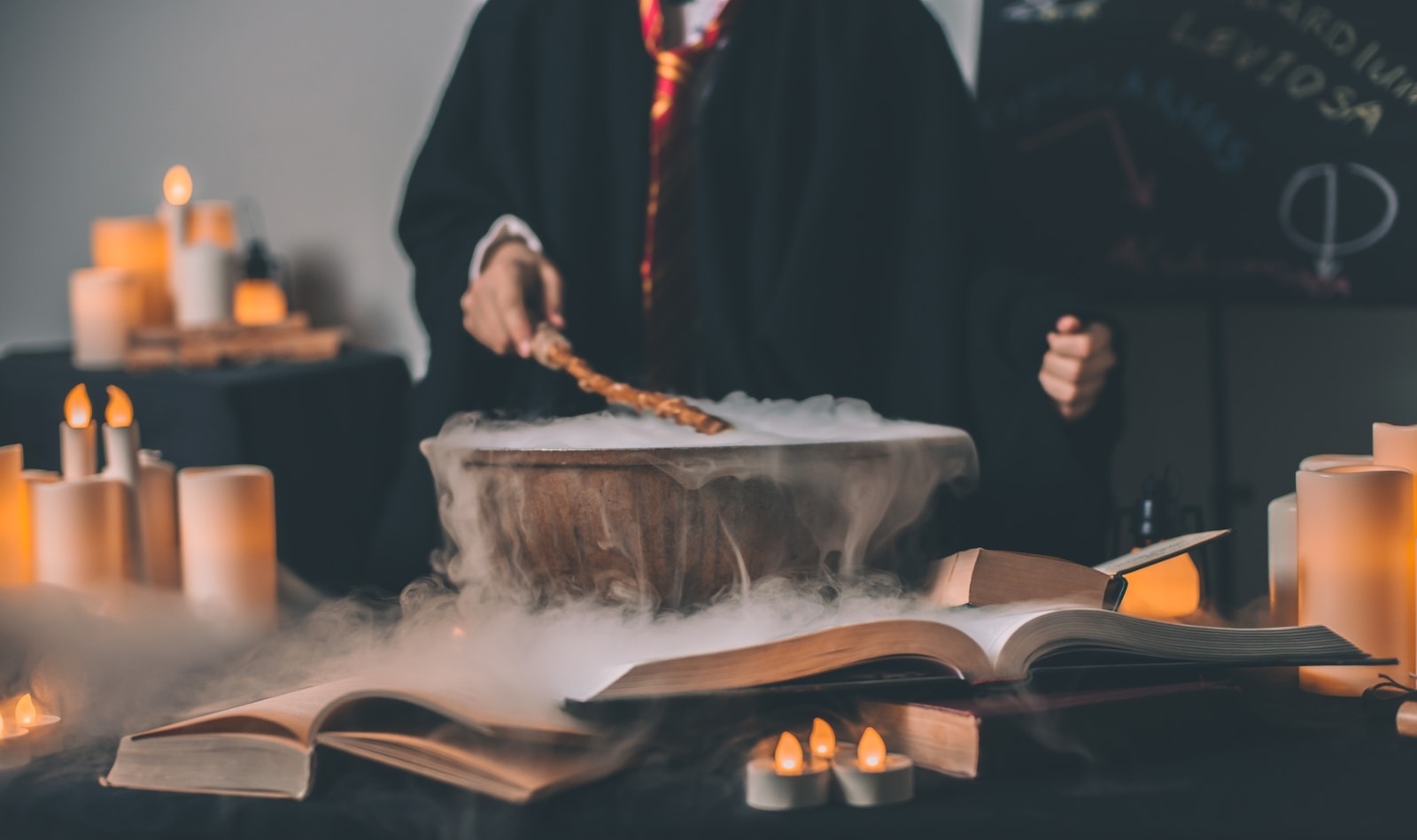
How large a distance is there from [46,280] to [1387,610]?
2.15 metres

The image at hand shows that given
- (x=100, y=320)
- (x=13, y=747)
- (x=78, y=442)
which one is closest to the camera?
(x=13, y=747)

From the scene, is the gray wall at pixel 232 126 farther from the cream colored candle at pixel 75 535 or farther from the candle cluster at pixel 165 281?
the cream colored candle at pixel 75 535

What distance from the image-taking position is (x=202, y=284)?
186 centimetres

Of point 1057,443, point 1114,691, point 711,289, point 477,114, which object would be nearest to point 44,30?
point 477,114

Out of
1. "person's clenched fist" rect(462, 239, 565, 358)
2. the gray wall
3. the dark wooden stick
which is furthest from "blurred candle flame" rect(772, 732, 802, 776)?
the gray wall

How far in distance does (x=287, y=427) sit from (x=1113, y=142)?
119cm

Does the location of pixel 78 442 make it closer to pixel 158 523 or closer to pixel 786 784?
pixel 158 523

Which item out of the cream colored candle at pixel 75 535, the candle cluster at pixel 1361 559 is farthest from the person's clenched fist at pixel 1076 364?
the cream colored candle at pixel 75 535

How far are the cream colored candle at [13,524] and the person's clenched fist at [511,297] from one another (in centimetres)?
42

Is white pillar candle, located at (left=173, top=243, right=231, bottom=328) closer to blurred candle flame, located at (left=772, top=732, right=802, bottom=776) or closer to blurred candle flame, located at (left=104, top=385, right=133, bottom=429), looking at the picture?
blurred candle flame, located at (left=104, top=385, right=133, bottom=429)

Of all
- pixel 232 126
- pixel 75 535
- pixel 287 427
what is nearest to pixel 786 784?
pixel 75 535

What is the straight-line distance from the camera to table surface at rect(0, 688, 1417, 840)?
1.70 feet

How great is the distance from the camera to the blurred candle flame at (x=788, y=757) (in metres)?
0.54

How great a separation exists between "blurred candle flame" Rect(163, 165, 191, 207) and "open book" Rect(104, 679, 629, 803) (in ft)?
4.76
